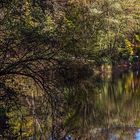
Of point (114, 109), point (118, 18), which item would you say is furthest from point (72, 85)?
point (118, 18)

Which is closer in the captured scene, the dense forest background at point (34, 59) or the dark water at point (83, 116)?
the dense forest background at point (34, 59)

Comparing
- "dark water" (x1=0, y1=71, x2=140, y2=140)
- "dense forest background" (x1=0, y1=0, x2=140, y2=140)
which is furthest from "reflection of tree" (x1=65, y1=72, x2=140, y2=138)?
"dense forest background" (x1=0, y1=0, x2=140, y2=140)

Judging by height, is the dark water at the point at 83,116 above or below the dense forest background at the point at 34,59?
below

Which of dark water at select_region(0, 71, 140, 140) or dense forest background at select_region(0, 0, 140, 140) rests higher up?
dense forest background at select_region(0, 0, 140, 140)

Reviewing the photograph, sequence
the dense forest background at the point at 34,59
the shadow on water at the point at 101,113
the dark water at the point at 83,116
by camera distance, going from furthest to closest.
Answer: the shadow on water at the point at 101,113 → the dark water at the point at 83,116 → the dense forest background at the point at 34,59

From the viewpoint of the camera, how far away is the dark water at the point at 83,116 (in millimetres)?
13688

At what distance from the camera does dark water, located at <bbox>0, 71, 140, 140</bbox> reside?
13.7 m

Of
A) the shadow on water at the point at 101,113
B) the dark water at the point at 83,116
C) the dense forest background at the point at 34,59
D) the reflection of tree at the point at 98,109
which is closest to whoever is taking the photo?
the dense forest background at the point at 34,59

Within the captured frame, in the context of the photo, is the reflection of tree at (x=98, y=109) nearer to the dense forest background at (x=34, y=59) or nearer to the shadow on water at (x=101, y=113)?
the shadow on water at (x=101, y=113)

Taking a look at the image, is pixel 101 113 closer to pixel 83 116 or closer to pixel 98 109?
pixel 98 109

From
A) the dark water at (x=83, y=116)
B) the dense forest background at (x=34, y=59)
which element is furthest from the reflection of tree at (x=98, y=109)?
the dense forest background at (x=34, y=59)

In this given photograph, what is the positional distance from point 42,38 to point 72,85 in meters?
9.23

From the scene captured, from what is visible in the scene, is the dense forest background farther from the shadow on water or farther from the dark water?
the shadow on water

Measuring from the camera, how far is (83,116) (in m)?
17.5
